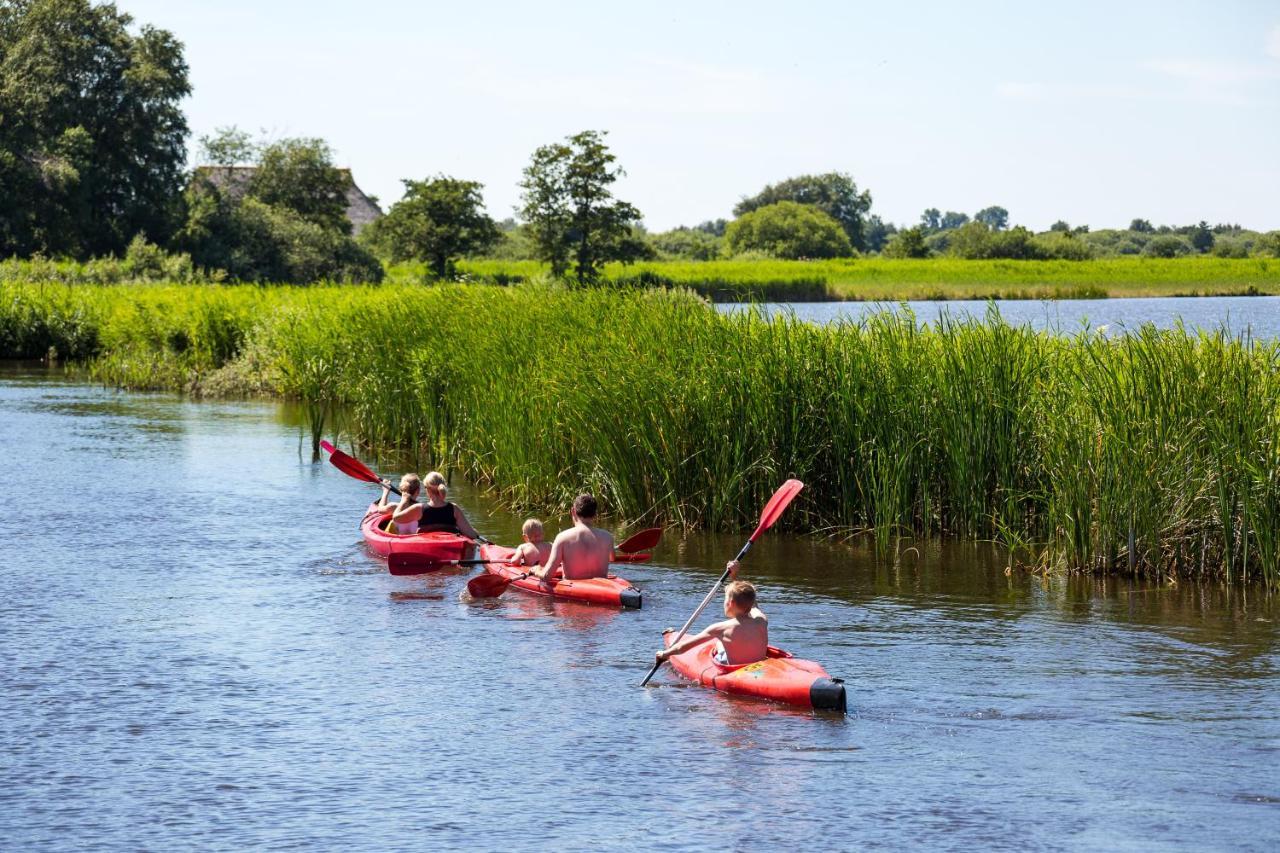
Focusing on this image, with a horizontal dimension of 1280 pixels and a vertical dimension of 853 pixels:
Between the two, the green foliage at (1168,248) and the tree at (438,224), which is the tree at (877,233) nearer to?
the green foliage at (1168,248)

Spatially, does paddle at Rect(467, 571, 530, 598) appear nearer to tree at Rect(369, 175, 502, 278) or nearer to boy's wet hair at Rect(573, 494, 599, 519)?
boy's wet hair at Rect(573, 494, 599, 519)

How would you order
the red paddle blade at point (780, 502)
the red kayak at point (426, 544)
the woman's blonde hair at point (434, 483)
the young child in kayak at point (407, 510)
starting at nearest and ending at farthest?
the red paddle blade at point (780, 502), the red kayak at point (426, 544), the woman's blonde hair at point (434, 483), the young child in kayak at point (407, 510)

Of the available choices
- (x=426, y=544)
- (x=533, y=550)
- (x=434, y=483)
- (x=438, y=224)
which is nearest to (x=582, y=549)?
(x=533, y=550)

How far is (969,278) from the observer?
7781 cm

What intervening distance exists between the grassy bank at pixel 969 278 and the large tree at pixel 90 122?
12783 millimetres

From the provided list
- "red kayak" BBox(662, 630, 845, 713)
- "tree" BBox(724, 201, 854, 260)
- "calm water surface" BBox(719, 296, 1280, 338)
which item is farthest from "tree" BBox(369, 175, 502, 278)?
"red kayak" BBox(662, 630, 845, 713)

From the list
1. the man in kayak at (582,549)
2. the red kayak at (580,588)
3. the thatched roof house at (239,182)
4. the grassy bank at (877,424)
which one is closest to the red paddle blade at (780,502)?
the red kayak at (580,588)

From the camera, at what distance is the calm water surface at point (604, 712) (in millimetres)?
8000

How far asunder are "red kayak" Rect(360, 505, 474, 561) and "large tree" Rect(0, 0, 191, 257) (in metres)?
49.0

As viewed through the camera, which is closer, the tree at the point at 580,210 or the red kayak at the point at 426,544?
the red kayak at the point at 426,544

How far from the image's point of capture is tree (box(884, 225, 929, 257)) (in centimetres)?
9800

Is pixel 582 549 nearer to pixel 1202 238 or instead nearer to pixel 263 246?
pixel 263 246

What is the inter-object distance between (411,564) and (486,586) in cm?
167

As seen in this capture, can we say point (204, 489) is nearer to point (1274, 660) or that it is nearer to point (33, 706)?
point (33, 706)
